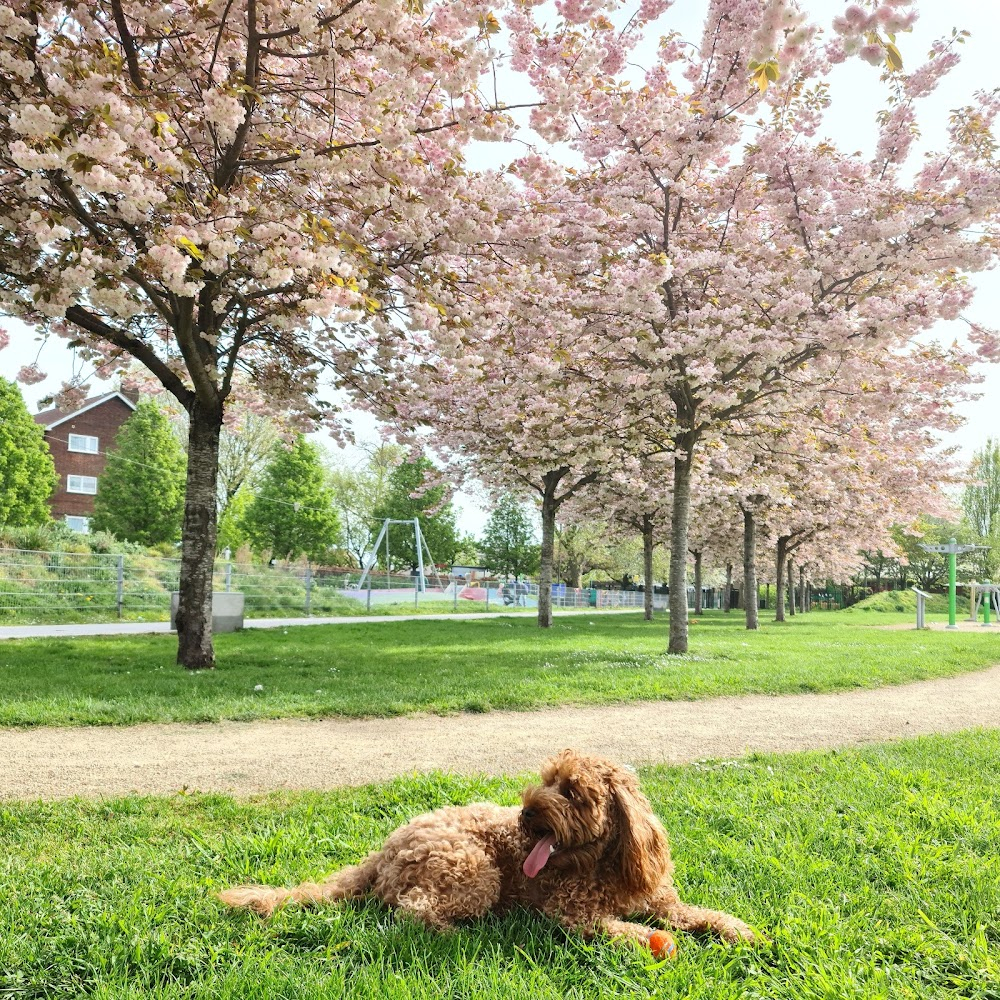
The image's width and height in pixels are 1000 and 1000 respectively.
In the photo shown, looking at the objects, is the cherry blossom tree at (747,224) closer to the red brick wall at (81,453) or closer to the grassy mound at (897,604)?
the red brick wall at (81,453)

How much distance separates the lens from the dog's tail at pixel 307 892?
2.53 metres

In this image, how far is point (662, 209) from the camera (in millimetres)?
11477

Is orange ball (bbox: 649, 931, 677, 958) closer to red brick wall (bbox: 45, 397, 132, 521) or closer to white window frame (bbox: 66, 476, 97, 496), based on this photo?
red brick wall (bbox: 45, 397, 132, 521)

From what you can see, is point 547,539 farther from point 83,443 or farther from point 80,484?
point 83,443

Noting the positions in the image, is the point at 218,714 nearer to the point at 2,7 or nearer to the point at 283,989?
the point at 283,989

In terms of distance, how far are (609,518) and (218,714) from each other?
21229mm

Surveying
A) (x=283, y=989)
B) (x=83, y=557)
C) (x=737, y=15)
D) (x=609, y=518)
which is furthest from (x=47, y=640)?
(x=609, y=518)

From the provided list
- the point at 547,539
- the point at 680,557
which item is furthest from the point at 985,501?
the point at 680,557

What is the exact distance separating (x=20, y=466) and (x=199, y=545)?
80.6 ft

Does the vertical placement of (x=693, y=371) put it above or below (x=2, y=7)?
below

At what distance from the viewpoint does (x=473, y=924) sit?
245 cm

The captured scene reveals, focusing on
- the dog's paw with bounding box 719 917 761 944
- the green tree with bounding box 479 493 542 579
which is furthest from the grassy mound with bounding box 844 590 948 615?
the dog's paw with bounding box 719 917 761 944

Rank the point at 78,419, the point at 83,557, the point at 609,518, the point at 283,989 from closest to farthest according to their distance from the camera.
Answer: the point at 283,989, the point at 83,557, the point at 609,518, the point at 78,419

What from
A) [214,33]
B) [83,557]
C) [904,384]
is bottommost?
[83,557]
